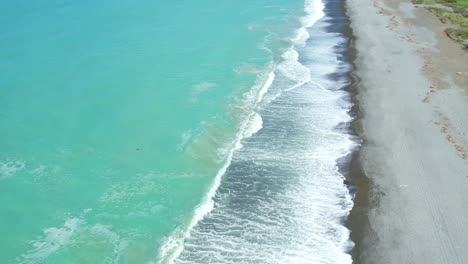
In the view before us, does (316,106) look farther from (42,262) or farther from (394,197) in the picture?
(42,262)

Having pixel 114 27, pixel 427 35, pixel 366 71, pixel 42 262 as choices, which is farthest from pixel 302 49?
pixel 42 262

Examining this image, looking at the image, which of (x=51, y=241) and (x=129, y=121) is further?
(x=129, y=121)

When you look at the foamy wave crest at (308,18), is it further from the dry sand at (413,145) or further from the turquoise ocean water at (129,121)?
the dry sand at (413,145)

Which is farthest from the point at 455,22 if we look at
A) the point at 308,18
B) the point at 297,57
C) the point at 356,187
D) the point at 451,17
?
the point at 356,187

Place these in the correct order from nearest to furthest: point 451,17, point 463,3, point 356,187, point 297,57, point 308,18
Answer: point 356,187 < point 297,57 < point 451,17 < point 463,3 < point 308,18

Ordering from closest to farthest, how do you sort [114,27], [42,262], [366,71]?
1. [42,262]
2. [366,71]
3. [114,27]

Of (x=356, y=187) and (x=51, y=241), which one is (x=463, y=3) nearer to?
(x=356, y=187)

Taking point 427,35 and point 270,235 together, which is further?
point 427,35

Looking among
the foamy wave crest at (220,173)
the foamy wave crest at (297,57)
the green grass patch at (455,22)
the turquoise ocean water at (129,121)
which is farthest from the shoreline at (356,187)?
the green grass patch at (455,22)
